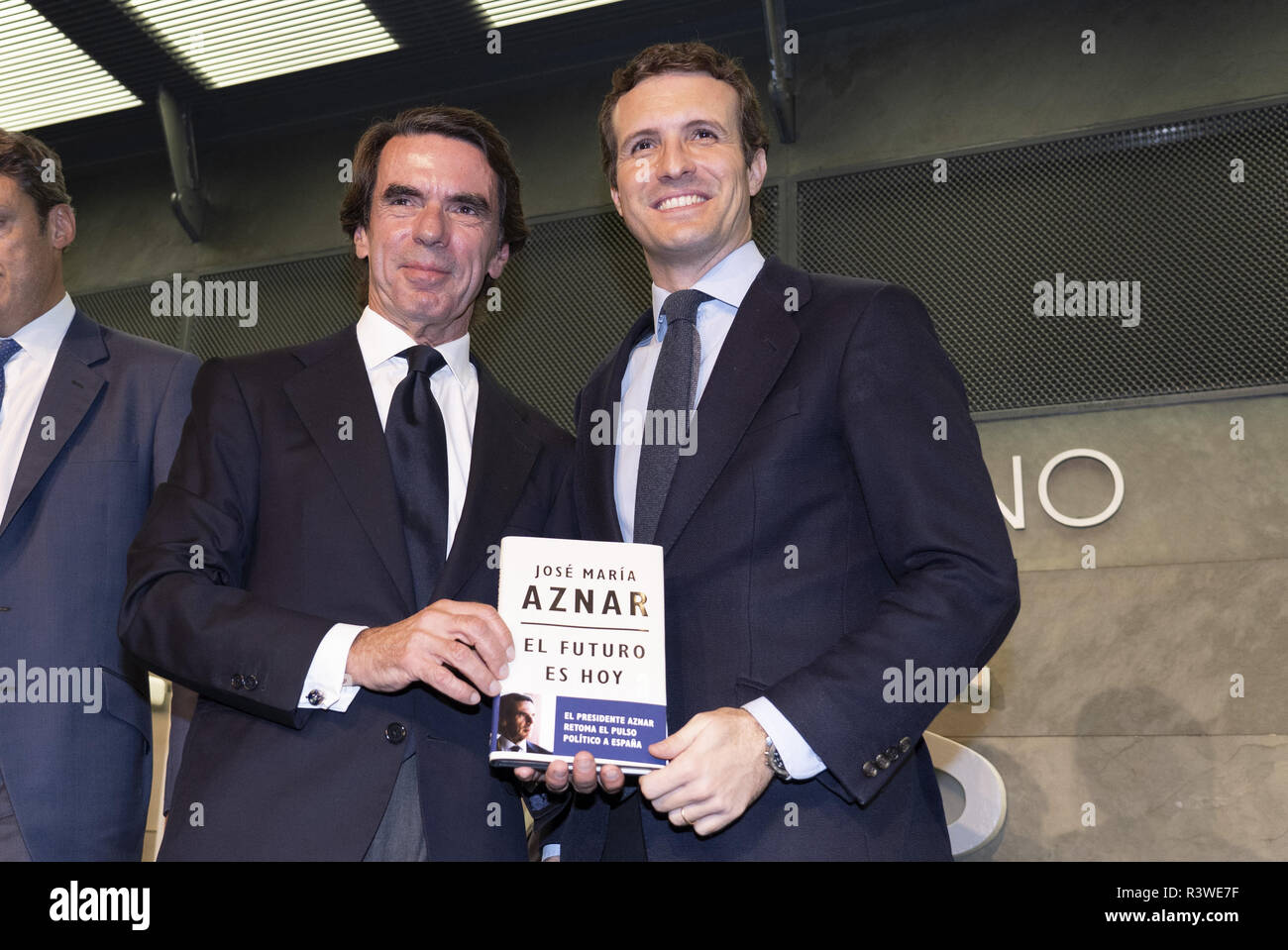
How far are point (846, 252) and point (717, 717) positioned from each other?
4113 millimetres

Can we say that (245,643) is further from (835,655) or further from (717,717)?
(835,655)

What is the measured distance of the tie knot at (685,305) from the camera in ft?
6.94

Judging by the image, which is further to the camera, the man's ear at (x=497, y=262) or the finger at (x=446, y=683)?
the man's ear at (x=497, y=262)

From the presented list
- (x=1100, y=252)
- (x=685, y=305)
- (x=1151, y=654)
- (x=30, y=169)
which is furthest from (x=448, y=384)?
(x=1100, y=252)

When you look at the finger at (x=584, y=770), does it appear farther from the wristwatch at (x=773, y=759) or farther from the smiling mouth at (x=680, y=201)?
the smiling mouth at (x=680, y=201)

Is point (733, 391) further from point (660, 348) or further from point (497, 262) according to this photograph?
point (497, 262)

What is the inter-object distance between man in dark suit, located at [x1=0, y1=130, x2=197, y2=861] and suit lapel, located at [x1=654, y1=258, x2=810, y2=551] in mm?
1146

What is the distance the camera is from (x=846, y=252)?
5430 mm

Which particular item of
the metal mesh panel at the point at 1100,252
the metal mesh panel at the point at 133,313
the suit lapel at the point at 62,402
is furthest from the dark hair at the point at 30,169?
the metal mesh panel at the point at 133,313

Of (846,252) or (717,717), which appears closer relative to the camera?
(717,717)

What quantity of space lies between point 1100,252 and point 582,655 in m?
4.06

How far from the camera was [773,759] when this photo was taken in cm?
161

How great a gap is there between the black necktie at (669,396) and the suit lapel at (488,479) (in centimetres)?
27
